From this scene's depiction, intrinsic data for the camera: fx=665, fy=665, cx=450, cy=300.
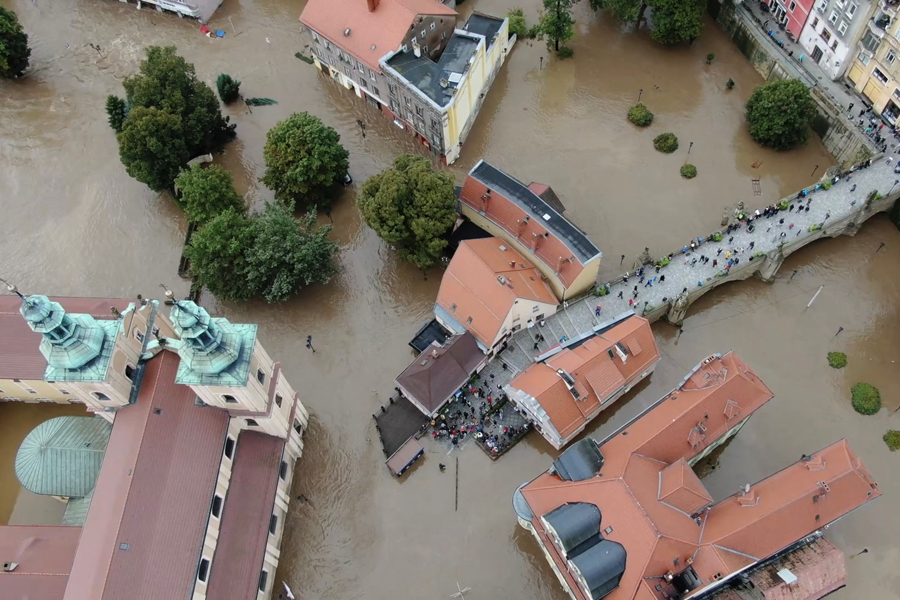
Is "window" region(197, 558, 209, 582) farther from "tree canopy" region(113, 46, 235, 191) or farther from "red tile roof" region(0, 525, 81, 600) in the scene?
"tree canopy" region(113, 46, 235, 191)

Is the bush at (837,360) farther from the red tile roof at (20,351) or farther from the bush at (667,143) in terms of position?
the red tile roof at (20,351)

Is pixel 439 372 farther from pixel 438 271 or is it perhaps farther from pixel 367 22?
pixel 367 22

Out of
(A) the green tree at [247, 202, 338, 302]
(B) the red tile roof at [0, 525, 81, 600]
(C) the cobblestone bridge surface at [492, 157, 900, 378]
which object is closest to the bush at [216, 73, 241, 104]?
(A) the green tree at [247, 202, 338, 302]

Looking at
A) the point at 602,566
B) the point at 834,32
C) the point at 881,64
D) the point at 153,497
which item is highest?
the point at 834,32

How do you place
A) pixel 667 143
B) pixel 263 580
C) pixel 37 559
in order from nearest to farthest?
1. pixel 37 559
2. pixel 263 580
3. pixel 667 143

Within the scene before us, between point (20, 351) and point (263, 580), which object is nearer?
point (263, 580)

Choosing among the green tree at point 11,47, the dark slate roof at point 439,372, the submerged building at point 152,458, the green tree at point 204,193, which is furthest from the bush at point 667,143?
the green tree at point 11,47

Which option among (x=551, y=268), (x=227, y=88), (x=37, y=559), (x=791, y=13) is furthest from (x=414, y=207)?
(x=791, y=13)
